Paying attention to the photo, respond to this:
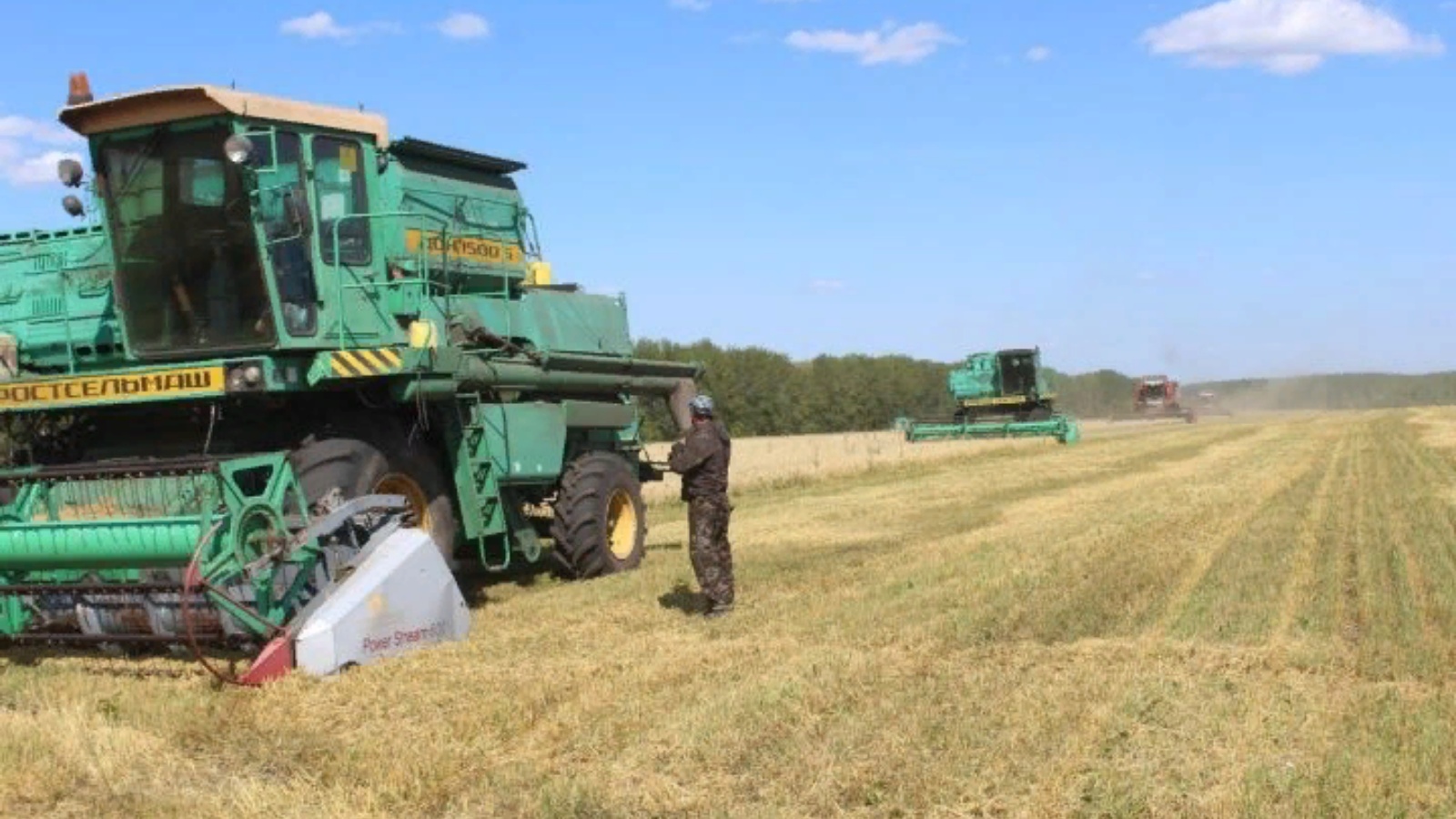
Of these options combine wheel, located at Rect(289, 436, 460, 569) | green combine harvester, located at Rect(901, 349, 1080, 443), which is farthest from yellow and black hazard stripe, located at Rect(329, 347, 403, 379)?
green combine harvester, located at Rect(901, 349, 1080, 443)

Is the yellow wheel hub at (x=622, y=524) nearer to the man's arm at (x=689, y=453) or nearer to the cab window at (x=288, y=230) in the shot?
the man's arm at (x=689, y=453)

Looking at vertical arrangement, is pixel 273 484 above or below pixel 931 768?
above

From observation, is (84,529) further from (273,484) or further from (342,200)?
(342,200)

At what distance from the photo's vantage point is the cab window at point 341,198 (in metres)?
8.77

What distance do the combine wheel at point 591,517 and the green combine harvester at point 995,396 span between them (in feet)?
87.7

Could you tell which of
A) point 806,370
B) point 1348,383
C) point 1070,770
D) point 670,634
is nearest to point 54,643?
point 670,634

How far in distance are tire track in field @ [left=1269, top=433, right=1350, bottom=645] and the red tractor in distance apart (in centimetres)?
4575

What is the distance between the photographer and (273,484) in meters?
7.30

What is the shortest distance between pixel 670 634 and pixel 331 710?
2.36m

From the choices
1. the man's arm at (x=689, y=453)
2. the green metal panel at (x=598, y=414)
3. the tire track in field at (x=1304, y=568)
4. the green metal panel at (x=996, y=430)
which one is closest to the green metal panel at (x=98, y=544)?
the man's arm at (x=689, y=453)

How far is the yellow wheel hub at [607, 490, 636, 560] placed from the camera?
1156cm

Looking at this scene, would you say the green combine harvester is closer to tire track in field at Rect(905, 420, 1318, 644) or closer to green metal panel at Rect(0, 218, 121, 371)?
tire track in field at Rect(905, 420, 1318, 644)

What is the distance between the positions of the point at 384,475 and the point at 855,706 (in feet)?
13.2

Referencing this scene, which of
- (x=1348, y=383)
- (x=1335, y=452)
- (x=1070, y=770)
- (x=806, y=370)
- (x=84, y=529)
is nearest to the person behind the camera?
(x=1070, y=770)
